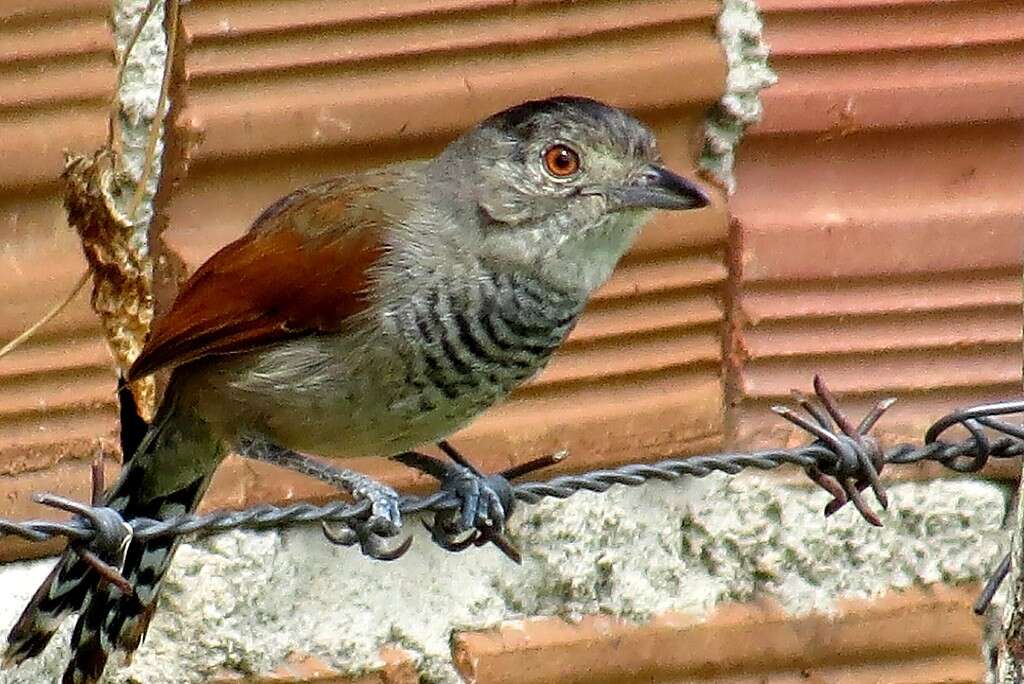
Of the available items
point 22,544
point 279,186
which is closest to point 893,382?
point 279,186

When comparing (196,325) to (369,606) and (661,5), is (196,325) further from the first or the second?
(661,5)

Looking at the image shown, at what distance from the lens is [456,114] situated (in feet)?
7.98

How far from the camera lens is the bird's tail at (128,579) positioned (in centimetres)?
227

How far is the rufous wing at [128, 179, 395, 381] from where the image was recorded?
8.16 feet

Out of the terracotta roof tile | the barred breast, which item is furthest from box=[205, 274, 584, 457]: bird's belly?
the terracotta roof tile

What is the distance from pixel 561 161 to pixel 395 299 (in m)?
0.38

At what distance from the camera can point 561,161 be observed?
2.77m

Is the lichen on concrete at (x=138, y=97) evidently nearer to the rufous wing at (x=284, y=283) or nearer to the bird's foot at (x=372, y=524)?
the rufous wing at (x=284, y=283)

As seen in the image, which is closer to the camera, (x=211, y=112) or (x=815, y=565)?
(x=211, y=112)

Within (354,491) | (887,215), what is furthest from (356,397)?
(887,215)

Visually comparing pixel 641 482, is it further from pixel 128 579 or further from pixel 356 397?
pixel 128 579

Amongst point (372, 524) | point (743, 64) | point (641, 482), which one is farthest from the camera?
point (743, 64)

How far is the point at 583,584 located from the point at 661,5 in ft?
2.79

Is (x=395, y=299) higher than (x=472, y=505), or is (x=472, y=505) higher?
(x=395, y=299)
